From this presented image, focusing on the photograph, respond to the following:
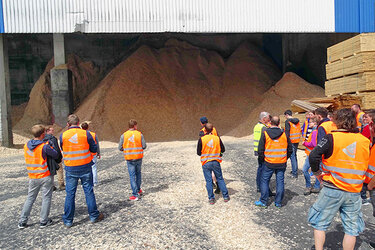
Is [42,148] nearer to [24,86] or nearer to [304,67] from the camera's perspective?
[304,67]

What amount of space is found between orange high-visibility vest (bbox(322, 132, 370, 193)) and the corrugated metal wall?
1349cm

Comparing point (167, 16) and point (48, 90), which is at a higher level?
point (167, 16)

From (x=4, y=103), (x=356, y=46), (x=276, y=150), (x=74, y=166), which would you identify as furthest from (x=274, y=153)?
(x=4, y=103)

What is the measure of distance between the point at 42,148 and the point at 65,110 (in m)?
14.7

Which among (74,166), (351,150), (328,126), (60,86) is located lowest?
(74,166)

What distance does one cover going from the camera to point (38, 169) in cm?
467

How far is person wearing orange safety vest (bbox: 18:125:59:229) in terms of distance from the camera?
466cm

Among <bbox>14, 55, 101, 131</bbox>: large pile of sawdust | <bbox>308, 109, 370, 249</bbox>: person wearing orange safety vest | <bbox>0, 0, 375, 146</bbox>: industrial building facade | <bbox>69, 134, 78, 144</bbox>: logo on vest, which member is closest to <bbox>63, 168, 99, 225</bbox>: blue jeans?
<bbox>69, 134, 78, 144</bbox>: logo on vest

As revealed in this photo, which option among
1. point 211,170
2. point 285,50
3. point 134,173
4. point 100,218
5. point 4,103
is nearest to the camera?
point 100,218

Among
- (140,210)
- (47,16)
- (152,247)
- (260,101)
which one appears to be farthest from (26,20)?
(260,101)

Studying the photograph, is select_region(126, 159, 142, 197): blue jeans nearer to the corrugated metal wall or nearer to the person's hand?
the person's hand

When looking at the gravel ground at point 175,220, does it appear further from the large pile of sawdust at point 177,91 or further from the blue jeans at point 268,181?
the large pile of sawdust at point 177,91

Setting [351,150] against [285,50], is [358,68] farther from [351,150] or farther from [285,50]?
[285,50]

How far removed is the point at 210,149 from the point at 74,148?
2.70 metres
